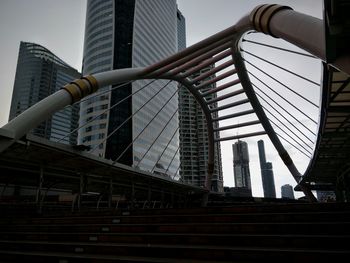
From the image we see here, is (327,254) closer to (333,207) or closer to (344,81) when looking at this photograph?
(333,207)

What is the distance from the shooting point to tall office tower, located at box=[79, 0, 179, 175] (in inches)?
3155

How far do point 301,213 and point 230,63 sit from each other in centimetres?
1379

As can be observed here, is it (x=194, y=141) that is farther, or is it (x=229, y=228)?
(x=194, y=141)

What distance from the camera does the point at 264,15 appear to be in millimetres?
9602

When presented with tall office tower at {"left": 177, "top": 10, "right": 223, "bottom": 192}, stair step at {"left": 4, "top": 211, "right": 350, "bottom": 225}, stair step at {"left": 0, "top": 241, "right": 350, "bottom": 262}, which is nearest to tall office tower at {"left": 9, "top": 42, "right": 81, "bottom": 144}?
tall office tower at {"left": 177, "top": 10, "right": 223, "bottom": 192}

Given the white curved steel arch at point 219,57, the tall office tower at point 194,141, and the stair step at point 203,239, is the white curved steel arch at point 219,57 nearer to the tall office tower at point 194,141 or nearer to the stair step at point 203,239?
the stair step at point 203,239

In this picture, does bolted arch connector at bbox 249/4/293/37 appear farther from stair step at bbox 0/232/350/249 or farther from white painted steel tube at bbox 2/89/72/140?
white painted steel tube at bbox 2/89/72/140

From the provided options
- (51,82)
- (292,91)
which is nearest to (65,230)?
(292,91)

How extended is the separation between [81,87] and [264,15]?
824cm

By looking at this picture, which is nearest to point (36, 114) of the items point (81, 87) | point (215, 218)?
point (81, 87)

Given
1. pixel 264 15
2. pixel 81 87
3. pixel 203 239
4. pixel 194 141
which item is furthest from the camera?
pixel 194 141

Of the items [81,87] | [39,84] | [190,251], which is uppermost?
[39,84]

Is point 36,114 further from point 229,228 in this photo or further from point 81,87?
point 229,228

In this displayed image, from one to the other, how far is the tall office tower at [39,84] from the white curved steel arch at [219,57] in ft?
439
